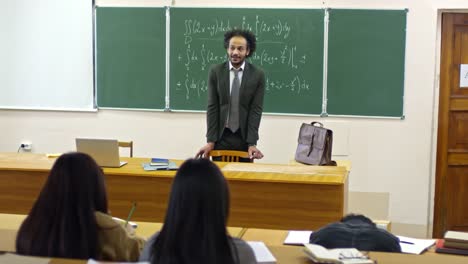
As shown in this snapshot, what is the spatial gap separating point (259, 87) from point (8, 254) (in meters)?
2.87

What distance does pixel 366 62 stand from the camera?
5.37 meters

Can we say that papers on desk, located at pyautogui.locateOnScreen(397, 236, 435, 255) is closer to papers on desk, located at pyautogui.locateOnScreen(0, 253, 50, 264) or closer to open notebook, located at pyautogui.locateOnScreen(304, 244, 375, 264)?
open notebook, located at pyautogui.locateOnScreen(304, 244, 375, 264)

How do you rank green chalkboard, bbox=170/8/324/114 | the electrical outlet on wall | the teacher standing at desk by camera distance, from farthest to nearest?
the electrical outlet on wall < green chalkboard, bbox=170/8/324/114 < the teacher standing at desk

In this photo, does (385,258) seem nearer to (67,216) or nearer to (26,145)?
(67,216)

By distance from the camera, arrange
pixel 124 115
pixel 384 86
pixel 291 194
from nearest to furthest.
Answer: pixel 291 194
pixel 384 86
pixel 124 115

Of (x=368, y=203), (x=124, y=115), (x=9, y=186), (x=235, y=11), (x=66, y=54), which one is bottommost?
(x=368, y=203)

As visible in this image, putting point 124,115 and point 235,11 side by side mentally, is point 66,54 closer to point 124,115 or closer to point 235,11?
point 124,115

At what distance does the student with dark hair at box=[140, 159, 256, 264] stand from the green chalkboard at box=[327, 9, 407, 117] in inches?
149

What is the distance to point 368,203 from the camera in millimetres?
5449

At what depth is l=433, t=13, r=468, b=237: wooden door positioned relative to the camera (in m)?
5.27

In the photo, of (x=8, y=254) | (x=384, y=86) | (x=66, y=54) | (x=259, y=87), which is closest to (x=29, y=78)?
(x=66, y=54)

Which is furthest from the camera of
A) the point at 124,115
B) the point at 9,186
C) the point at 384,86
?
the point at 124,115

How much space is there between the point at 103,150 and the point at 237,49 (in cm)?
126

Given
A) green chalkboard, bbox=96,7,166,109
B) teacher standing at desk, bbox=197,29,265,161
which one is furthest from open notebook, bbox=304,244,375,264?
green chalkboard, bbox=96,7,166,109
